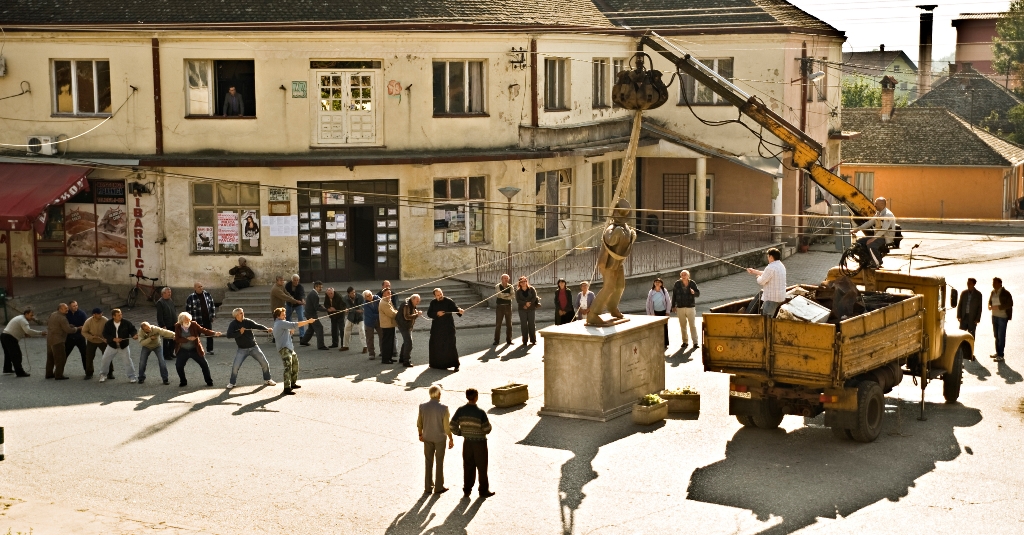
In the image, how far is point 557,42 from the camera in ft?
121

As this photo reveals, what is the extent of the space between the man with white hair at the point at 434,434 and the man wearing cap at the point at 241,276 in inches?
640

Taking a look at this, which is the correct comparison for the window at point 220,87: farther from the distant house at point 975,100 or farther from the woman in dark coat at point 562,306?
the distant house at point 975,100

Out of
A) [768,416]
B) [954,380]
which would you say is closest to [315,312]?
[768,416]

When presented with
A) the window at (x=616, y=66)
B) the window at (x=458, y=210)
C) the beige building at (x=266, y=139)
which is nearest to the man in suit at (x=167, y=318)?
the beige building at (x=266, y=139)

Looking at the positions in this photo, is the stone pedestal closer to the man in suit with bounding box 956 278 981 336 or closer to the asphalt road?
the asphalt road

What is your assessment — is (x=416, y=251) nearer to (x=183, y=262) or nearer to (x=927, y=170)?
(x=183, y=262)

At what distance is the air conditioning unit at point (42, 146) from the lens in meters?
33.5

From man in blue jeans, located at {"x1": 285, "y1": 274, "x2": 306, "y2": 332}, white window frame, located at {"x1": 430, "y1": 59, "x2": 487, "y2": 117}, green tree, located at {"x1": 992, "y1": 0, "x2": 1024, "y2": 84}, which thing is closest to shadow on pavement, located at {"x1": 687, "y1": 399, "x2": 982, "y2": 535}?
man in blue jeans, located at {"x1": 285, "y1": 274, "x2": 306, "y2": 332}

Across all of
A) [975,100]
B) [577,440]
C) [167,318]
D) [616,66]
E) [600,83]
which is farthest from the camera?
[975,100]

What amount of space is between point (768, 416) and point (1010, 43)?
69807mm

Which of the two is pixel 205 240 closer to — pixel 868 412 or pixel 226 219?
pixel 226 219

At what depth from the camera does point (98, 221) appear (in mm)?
33500

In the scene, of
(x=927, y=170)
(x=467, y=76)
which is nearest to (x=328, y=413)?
(x=467, y=76)

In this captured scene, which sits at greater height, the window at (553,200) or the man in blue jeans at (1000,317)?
the window at (553,200)
